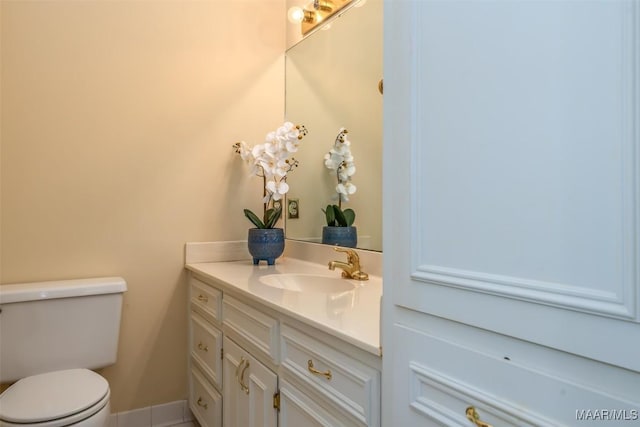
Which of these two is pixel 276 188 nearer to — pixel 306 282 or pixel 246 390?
pixel 306 282

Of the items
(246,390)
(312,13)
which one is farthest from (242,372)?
(312,13)

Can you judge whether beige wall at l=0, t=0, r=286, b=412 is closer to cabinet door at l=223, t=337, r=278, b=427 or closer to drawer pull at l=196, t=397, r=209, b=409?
drawer pull at l=196, t=397, r=209, b=409

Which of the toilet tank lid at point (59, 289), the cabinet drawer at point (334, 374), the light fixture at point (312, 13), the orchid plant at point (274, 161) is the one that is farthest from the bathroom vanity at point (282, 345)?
the light fixture at point (312, 13)

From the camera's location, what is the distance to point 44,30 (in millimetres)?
1781

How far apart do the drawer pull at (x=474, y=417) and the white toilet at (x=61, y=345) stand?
4.11ft

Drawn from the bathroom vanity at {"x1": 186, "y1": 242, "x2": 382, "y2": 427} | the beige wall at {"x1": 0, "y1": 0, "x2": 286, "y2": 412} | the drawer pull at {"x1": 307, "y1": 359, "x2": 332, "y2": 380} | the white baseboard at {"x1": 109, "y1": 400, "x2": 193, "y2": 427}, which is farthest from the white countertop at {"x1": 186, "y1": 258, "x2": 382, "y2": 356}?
the white baseboard at {"x1": 109, "y1": 400, "x2": 193, "y2": 427}

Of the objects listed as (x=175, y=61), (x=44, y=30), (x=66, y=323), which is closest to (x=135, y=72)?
(x=175, y=61)

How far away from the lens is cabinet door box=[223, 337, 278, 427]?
1238mm

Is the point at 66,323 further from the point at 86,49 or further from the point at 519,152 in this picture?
the point at 519,152

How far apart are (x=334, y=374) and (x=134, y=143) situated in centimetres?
152

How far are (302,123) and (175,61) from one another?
27.1 inches

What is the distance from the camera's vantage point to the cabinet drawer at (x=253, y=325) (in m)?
1.21

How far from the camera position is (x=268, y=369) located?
1251 mm

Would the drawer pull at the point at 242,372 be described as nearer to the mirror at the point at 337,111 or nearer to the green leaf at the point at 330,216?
the mirror at the point at 337,111
